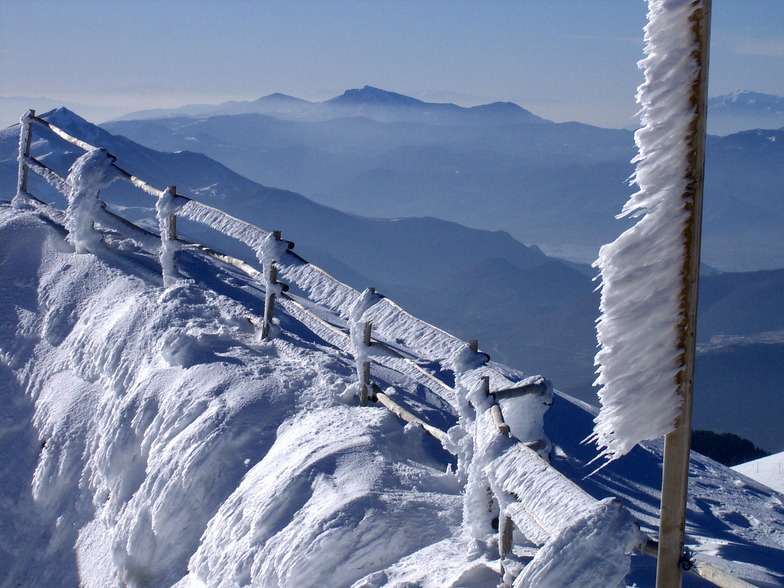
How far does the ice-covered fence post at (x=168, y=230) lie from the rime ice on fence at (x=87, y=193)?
3.04ft

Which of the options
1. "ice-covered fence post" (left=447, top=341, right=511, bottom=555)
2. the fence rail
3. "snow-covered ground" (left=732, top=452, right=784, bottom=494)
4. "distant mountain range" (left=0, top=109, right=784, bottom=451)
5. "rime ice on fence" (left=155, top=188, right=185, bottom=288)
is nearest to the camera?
the fence rail

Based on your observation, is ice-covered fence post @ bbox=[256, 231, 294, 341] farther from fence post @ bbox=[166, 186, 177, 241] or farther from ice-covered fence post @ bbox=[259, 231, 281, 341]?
fence post @ bbox=[166, 186, 177, 241]

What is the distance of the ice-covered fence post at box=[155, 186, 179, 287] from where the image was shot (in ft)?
19.0

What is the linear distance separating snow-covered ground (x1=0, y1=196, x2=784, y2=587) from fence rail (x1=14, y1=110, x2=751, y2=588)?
28 millimetres

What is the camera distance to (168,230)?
5.97 metres

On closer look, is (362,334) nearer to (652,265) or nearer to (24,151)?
(652,265)

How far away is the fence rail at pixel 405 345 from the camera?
2326 mm

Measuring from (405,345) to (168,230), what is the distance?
233 centimetres

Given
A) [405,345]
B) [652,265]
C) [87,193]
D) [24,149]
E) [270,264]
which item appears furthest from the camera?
[24,149]

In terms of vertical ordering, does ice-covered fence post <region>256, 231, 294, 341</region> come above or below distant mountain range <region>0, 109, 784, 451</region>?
above

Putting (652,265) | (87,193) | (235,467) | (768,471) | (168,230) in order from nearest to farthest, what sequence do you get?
(652,265) < (235,467) < (168,230) < (87,193) < (768,471)

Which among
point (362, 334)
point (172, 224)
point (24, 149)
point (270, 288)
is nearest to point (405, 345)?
point (362, 334)

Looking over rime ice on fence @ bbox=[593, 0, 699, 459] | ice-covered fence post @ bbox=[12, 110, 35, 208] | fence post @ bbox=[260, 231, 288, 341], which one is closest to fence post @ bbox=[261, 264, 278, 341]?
fence post @ bbox=[260, 231, 288, 341]

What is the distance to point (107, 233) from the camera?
24.2 feet
